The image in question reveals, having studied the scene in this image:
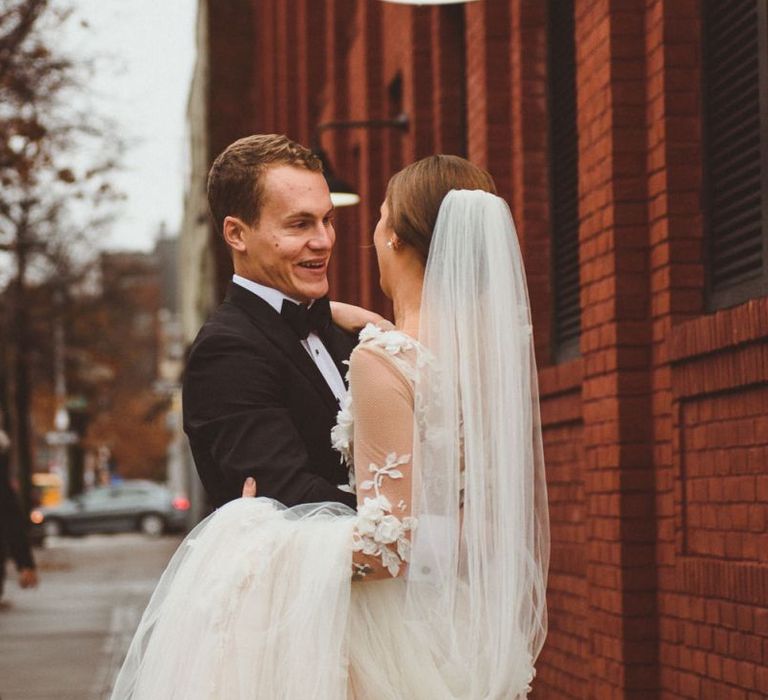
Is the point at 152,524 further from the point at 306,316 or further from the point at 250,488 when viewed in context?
the point at 250,488

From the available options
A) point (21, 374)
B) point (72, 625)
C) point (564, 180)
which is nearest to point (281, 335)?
point (564, 180)

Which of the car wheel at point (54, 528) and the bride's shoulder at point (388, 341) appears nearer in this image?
the bride's shoulder at point (388, 341)

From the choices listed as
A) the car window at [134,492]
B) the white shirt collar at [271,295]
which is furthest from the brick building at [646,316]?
the car window at [134,492]

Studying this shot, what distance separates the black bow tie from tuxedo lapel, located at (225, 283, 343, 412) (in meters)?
0.02

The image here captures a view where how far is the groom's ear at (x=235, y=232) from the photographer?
158 inches

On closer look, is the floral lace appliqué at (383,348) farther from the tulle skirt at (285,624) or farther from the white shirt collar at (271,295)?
the white shirt collar at (271,295)

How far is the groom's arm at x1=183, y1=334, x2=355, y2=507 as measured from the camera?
12.6ft

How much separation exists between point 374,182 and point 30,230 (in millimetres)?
21351

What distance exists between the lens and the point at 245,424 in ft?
12.6

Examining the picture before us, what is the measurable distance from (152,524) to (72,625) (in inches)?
1236

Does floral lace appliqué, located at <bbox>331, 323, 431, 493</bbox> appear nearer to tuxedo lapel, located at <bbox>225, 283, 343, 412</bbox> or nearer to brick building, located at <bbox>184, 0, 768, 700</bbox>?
tuxedo lapel, located at <bbox>225, 283, 343, 412</bbox>

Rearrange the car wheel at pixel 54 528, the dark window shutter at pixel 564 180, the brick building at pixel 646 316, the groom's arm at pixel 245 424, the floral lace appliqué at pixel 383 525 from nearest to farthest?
1. the floral lace appliqué at pixel 383 525
2. the groom's arm at pixel 245 424
3. the brick building at pixel 646 316
4. the dark window shutter at pixel 564 180
5. the car wheel at pixel 54 528

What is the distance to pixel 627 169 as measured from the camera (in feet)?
24.2

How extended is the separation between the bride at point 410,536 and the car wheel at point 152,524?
4627cm
